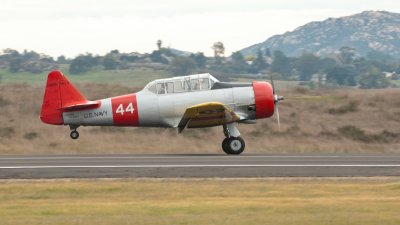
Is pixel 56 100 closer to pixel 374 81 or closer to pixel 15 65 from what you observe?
pixel 374 81

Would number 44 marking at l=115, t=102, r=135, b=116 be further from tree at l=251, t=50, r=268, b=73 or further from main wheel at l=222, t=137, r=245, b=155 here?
tree at l=251, t=50, r=268, b=73

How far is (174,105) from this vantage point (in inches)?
1160

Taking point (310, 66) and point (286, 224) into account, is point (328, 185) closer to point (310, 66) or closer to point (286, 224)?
point (286, 224)

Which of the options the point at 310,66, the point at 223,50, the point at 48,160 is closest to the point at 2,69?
the point at 223,50

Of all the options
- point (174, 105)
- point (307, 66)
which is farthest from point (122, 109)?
point (307, 66)

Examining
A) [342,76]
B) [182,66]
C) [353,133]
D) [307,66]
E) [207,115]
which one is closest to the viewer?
[207,115]

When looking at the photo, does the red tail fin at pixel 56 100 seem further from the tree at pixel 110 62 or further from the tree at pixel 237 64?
the tree at pixel 237 64

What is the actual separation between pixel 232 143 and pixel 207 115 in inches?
54.4

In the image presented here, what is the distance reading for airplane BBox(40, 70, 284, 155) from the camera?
29422mm

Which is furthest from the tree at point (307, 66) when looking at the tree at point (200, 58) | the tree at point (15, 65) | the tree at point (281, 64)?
the tree at point (15, 65)

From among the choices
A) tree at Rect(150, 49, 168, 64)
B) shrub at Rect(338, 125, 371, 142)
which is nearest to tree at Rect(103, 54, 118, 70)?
tree at Rect(150, 49, 168, 64)

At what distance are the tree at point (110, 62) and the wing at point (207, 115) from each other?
8300cm

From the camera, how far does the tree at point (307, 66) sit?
134500 mm

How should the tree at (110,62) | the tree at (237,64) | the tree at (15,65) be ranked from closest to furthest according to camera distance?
the tree at (15,65)
the tree at (110,62)
the tree at (237,64)
